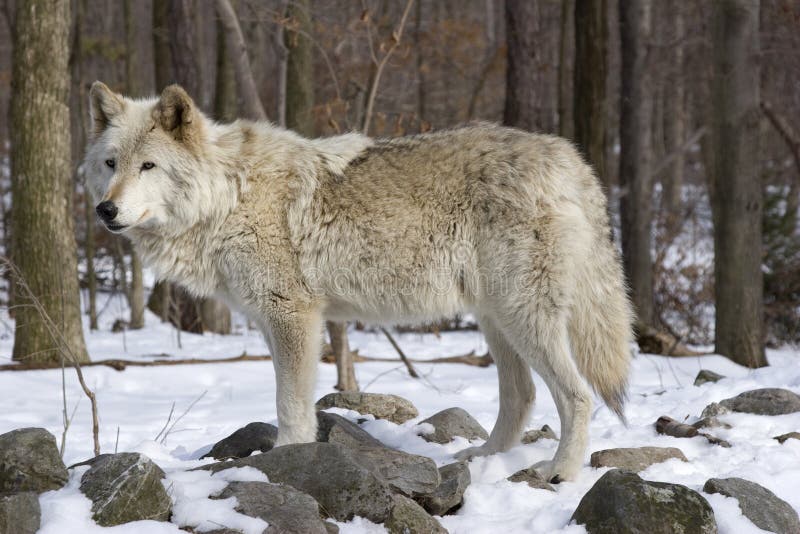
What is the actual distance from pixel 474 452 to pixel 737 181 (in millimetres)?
5131

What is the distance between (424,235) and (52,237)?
14.7 feet

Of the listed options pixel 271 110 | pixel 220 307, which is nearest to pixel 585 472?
A: pixel 220 307

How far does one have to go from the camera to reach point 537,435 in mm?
5020

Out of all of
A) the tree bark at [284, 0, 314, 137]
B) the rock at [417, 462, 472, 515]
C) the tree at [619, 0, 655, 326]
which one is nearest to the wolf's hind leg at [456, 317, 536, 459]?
the rock at [417, 462, 472, 515]

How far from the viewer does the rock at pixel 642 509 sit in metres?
3.26

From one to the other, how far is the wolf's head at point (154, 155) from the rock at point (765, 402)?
3616 mm

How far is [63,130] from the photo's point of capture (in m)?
7.35

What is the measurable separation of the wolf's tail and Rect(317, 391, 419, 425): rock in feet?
4.74

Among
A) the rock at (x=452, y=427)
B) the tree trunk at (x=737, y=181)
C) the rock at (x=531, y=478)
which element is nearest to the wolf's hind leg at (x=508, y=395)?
the rock at (x=452, y=427)

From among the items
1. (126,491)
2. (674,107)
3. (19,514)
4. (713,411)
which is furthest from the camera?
(674,107)

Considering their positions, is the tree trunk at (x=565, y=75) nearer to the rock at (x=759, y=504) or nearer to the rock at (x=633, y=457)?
the rock at (x=633, y=457)

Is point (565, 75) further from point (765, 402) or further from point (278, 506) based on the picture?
point (278, 506)

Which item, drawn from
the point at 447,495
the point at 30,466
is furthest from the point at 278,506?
the point at 30,466

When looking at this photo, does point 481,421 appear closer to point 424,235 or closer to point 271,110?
point 424,235
